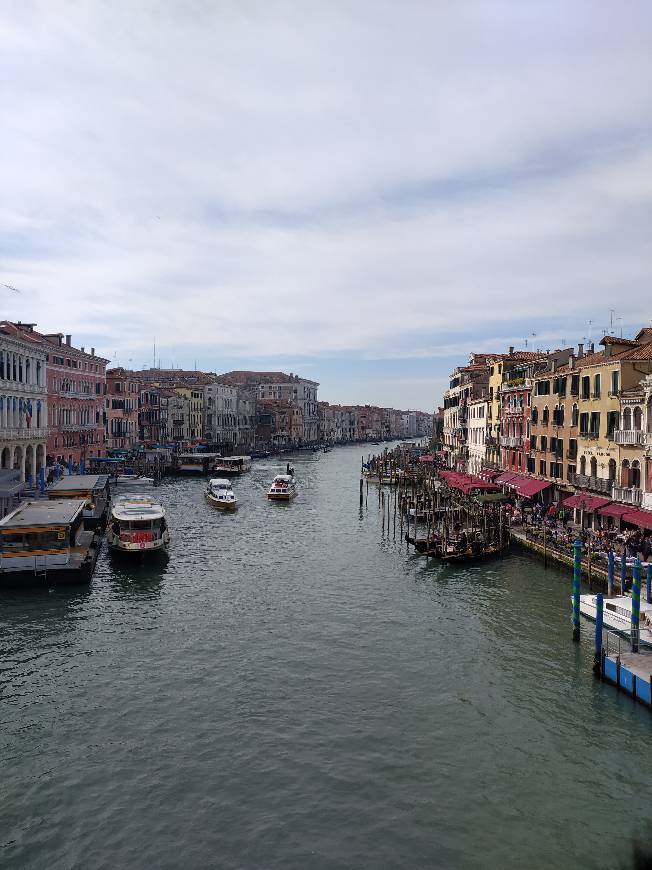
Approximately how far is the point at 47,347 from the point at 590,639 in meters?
52.8

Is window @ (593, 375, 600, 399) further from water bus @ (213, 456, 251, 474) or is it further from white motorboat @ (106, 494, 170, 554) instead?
water bus @ (213, 456, 251, 474)

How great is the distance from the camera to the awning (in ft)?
115

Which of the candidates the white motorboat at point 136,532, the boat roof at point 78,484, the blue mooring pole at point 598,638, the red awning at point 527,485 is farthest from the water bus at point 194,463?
the blue mooring pole at point 598,638

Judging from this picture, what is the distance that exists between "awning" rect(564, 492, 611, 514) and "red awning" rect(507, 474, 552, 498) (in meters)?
4.36

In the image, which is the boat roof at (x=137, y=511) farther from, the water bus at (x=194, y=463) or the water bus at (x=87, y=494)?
the water bus at (x=194, y=463)

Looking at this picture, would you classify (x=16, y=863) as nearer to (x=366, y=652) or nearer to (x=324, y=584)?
(x=366, y=652)

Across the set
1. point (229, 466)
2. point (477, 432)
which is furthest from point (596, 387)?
point (229, 466)

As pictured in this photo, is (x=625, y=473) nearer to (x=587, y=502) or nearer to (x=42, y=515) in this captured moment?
(x=587, y=502)

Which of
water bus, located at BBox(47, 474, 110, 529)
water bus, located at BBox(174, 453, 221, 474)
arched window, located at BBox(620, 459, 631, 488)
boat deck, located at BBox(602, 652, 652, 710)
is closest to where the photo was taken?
boat deck, located at BBox(602, 652, 652, 710)

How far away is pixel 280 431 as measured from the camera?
16550 centimetres

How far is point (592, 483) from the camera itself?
3681cm

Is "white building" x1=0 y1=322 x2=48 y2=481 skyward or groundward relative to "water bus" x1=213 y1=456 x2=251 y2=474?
skyward

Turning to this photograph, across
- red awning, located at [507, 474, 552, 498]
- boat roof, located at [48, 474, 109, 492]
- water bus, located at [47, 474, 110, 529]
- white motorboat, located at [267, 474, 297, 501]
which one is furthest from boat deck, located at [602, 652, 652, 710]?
white motorboat, located at [267, 474, 297, 501]

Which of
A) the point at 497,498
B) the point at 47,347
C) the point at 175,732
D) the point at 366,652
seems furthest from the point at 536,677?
the point at 47,347
